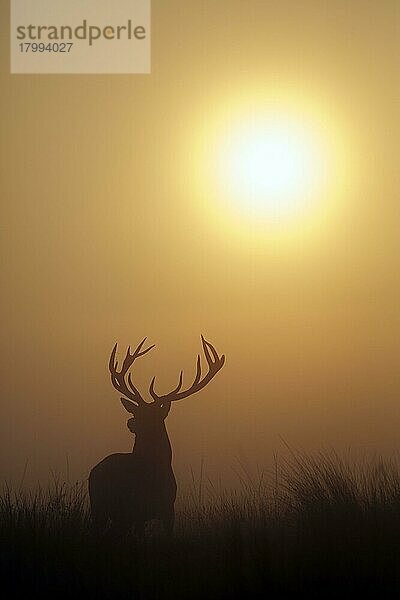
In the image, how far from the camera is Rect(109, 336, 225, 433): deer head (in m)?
2.72

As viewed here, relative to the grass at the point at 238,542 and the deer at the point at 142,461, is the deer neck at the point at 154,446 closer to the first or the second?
the deer at the point at 142,461

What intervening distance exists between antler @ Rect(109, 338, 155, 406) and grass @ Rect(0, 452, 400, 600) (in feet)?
0.98

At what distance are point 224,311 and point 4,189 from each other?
2.40 feet

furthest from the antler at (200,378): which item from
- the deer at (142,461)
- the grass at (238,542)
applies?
the grass at (238,542)

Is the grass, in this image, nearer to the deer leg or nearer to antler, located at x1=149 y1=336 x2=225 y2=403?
the deer leg

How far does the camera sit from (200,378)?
2.74 meters

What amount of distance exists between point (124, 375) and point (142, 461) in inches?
10.0

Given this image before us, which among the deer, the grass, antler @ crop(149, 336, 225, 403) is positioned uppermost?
antler @ crop(149, 336, 225, 403)

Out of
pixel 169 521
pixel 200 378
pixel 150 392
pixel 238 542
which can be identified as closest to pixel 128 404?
pixel 150 392

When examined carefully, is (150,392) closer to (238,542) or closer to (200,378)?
(200,378)

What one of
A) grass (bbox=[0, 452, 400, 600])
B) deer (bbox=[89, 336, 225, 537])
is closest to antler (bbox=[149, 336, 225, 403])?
deer (bbox=[89, 336, 225, 537])

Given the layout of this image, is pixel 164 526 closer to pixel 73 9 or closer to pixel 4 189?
pixel 4 189

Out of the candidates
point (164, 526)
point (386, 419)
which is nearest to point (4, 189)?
point (164, 526)

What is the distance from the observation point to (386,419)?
2.76 metres
